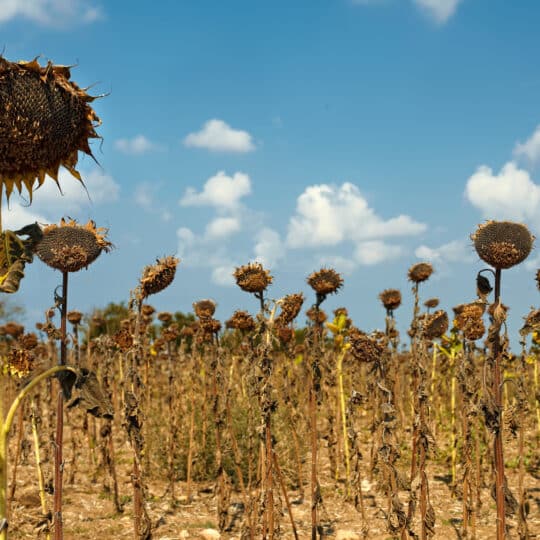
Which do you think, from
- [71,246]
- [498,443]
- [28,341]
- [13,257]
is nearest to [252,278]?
[71,246]

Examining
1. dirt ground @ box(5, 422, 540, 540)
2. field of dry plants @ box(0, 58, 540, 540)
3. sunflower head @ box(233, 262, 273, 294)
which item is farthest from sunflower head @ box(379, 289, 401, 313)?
sunflower head @ box(233, 262, 273, 294)

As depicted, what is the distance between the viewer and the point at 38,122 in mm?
2838

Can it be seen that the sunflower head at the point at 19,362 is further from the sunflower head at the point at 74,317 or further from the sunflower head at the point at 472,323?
the sunflower head at the point at 472,323

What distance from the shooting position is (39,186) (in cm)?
307

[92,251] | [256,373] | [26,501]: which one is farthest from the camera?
[26,501]

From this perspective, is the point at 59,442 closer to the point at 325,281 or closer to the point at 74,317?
the point at 325,281

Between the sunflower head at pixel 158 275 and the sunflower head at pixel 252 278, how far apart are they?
598 mm

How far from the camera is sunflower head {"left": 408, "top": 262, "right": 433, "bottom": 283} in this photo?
9.28 meters

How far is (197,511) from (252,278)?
4.00 meters

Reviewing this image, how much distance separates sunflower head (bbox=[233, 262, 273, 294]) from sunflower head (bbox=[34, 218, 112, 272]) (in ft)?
4.57

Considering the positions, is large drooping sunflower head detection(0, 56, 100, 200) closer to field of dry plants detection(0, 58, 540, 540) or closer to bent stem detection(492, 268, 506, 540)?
field of dry plants detection(0, 58, 540, 540)

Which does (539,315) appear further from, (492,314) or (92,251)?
(92,251)

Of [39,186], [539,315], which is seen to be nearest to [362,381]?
[539,315]

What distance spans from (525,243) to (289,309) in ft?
8.04
